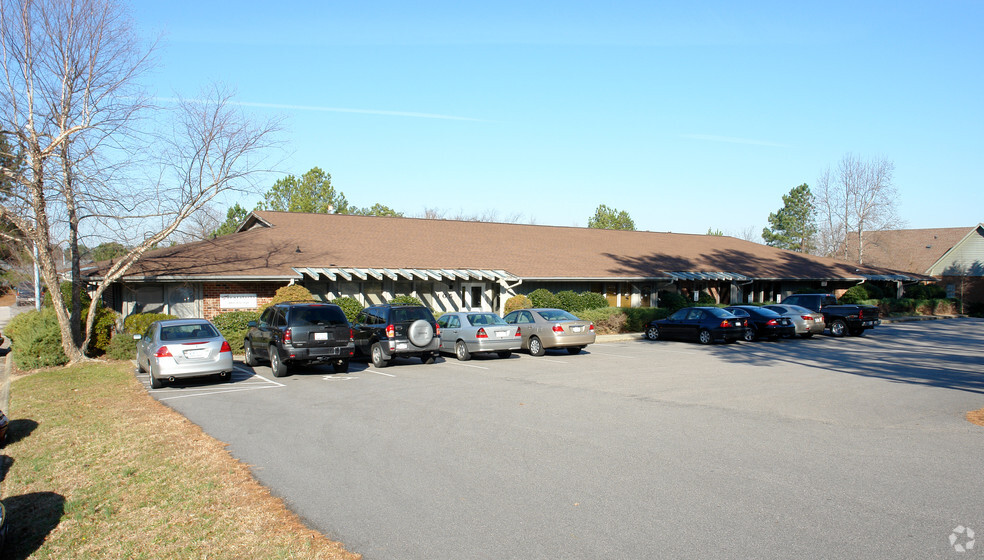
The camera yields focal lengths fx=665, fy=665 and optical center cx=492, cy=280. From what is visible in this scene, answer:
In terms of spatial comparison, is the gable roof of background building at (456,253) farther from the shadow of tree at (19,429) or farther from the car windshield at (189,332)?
the shadow of tree at (19,429)

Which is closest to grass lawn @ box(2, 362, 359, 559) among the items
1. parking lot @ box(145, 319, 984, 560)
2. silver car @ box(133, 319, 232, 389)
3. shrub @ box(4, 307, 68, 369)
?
parking lot @ box(145, 319, 984, 560)

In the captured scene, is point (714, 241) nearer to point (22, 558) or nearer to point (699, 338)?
point (699, 338)

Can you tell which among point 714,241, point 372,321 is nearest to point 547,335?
point 372,321

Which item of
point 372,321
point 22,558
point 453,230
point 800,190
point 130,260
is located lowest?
point 22,558

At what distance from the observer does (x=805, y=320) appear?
25938 millimetres

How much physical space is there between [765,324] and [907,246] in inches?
1824

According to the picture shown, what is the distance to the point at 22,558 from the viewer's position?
17.9 ft

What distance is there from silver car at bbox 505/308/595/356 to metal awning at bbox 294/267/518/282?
7.21 metres

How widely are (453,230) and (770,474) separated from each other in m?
29.5

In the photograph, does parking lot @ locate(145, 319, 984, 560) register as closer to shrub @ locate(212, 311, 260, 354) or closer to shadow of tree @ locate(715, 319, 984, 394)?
shadow of tree @ locate(715, 319, 984, 394)

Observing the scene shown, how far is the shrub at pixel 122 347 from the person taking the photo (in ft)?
65.1

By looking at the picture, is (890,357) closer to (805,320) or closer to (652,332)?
(805,320)

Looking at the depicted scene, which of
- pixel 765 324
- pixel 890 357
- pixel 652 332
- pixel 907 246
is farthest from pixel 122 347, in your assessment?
pixel 907 246

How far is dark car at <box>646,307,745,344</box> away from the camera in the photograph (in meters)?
24.1
